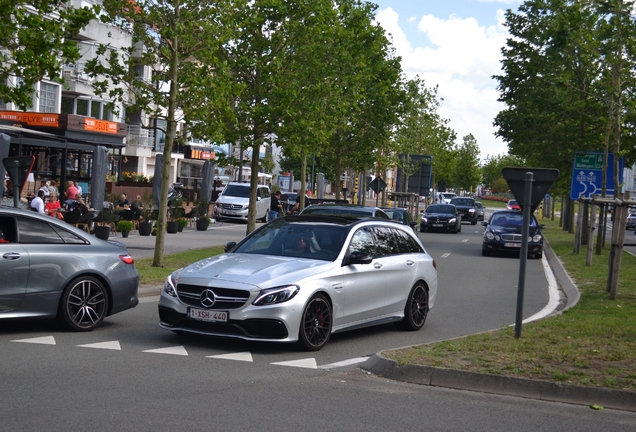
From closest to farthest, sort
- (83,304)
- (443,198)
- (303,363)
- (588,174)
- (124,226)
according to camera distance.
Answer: (303,363) < (83,304) < (124,226) < (588,174) < (443,198)

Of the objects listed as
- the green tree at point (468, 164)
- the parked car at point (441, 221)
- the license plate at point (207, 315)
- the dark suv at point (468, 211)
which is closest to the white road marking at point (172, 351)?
the license plate at point (207, 315)

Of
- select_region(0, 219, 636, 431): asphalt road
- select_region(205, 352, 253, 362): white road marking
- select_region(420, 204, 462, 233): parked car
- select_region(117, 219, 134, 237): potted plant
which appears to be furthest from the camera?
select_region(420, 204, 462, 233): parked car

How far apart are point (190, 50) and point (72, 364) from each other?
11.1 meters

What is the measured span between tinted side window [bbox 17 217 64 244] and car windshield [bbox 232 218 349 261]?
7.37 feet

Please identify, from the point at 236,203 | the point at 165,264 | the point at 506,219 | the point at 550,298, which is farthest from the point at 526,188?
the point at 236,203

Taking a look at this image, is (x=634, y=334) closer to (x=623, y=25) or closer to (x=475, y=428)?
(x=475, y=428)

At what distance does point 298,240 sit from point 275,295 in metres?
1.65

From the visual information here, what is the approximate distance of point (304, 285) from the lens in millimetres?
10180

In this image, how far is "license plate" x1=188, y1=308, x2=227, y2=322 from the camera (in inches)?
392

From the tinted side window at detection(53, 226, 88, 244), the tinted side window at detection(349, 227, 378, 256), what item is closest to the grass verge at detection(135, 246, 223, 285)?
the tinted side window at detection(53, 226, 88, 244)

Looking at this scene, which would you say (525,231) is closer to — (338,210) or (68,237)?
(68,237)

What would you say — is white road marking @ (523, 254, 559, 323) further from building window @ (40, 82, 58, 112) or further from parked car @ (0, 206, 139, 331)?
building window @ (40, 82, 58, 112)

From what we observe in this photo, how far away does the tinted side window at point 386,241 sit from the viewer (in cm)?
1223

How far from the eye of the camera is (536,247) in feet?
101
